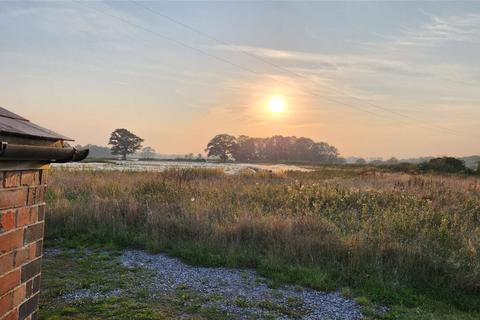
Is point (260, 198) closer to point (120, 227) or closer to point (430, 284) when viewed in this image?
point (120, 227)

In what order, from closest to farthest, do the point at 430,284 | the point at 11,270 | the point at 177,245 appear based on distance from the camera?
1. the point at 11,270
2. the point at 430,284
3. the point at 177,245

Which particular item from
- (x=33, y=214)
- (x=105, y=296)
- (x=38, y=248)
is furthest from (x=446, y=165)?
(x=33, y=214)

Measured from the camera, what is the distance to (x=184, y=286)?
6219 mm

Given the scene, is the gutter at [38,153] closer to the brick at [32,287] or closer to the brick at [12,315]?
the brick at [32,287]

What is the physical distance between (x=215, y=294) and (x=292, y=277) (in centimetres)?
142

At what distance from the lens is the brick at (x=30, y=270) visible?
271 cm

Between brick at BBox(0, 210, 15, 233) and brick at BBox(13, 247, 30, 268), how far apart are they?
0.68 feet

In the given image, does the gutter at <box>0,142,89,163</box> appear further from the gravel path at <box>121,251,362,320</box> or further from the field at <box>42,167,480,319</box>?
the gravel path at <box>121,251,362,320</box>

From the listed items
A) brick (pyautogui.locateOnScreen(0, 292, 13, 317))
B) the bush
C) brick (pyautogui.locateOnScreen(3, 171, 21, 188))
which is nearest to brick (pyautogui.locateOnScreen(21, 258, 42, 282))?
brick (pyautogui.locateOnScreen(0, 292, 13, 317))

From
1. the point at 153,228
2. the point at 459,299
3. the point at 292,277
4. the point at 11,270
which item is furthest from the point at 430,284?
the point at 11,270

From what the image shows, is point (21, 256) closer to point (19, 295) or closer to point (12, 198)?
point (19, 295)

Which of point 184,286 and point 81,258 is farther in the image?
point 81,258

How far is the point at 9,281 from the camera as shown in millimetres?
2518

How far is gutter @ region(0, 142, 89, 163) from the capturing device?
2.14m
